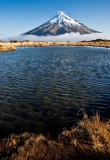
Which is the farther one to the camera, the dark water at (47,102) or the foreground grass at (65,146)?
the dark water at (47,102)

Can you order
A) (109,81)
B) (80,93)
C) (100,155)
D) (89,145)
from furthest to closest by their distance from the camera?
1. (109,81)
2. (80,93)
3. (89,145)
4. (100,155)

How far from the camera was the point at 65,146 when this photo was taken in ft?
28.3

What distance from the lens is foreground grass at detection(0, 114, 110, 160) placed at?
26.2 ft

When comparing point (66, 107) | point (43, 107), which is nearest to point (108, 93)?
point (66, 107)

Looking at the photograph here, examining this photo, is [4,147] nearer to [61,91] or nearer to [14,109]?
[14,109]

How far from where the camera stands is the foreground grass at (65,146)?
8.00 metres

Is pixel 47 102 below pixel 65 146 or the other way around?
below

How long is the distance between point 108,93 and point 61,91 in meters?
3.52

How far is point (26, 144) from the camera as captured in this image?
28.5 ft

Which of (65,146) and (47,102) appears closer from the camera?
(65,146)

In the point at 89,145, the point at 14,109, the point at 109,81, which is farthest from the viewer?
the point at 109,81

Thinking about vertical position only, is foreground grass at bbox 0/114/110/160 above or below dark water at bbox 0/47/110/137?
above

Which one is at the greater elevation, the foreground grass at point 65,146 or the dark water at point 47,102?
the foreground grass at point 65,146

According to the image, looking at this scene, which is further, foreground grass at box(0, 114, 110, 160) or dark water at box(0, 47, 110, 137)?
dark water at box(0, 47, 110, 137)
